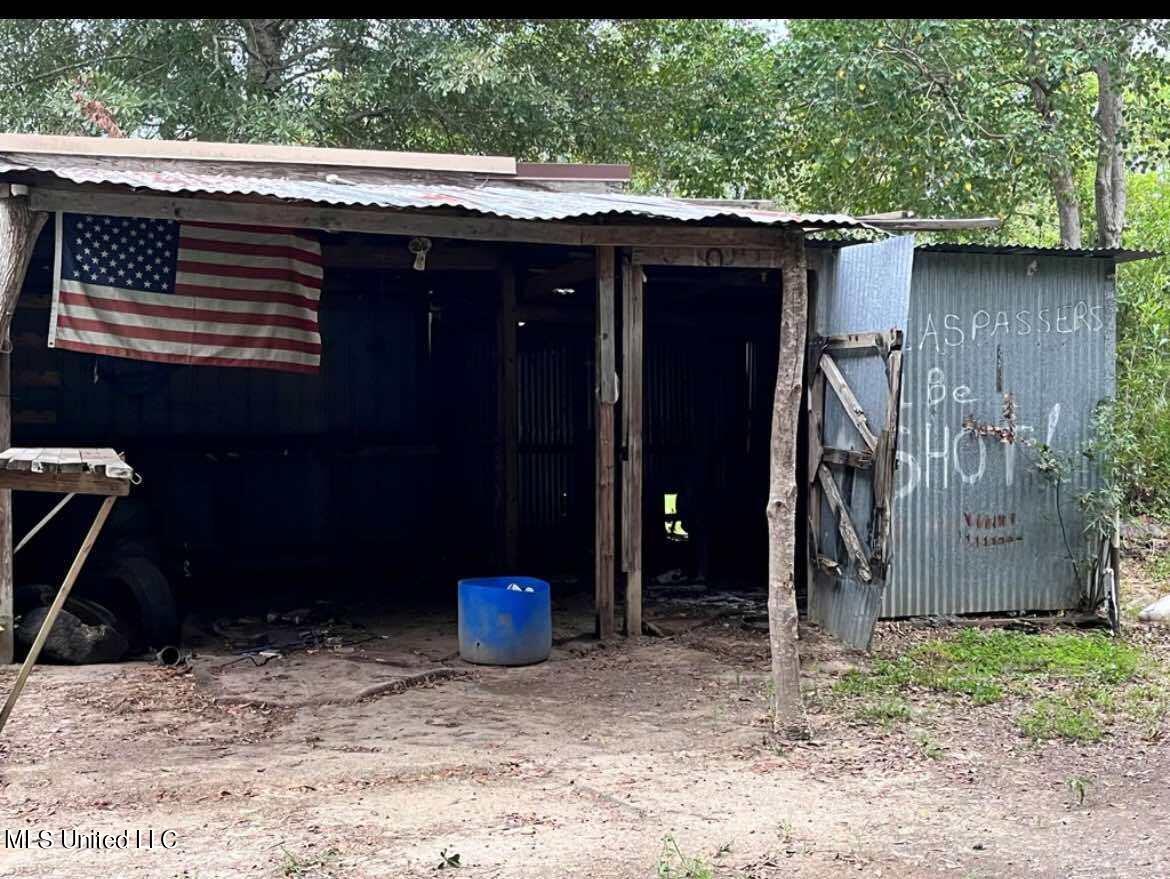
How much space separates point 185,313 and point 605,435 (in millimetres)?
2870

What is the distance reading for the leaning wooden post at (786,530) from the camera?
20.2ft

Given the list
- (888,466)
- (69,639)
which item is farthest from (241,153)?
(888,466)

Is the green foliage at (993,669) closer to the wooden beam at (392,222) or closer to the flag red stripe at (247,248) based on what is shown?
the wooden beam at (392,222)

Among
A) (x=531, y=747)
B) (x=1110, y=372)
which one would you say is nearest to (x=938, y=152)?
(x=1110, y=372)

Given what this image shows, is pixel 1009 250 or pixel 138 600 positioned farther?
pixel 1009 250

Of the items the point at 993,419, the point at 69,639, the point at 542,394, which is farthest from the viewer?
the point at 542,394

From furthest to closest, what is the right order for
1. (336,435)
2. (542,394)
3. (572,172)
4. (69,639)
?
(542,394)
(336,435)
(572,172)
(69,639)

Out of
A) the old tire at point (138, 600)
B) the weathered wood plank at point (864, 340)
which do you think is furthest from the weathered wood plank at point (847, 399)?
the old tire at point (138, 600)

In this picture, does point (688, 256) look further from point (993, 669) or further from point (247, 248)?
point (993, 669)

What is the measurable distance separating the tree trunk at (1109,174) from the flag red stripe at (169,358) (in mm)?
10881

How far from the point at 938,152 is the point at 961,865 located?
10.5 metres

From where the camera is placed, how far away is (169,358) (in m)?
7.39

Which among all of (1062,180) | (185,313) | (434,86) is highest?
(434,86)

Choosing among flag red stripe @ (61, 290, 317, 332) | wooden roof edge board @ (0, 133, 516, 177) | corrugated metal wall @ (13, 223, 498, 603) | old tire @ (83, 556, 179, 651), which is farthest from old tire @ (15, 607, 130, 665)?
wooden roof edge board @ (0, 133, 516, 177)
